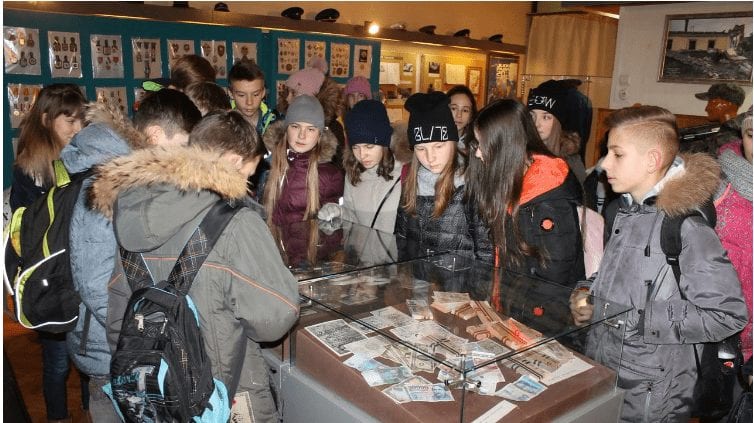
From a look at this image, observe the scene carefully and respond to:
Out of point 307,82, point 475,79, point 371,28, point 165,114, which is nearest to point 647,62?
point 475,79

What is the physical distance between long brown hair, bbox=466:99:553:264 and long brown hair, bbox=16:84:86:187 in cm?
209

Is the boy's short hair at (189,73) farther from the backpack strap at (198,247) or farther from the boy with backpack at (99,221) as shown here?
the backpack strap at (198,247)

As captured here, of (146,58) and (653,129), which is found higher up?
(146,58)

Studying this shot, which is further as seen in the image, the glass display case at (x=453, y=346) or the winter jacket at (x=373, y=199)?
the winter jacket at (x=373, y=199)

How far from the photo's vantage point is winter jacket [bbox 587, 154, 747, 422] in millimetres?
1814

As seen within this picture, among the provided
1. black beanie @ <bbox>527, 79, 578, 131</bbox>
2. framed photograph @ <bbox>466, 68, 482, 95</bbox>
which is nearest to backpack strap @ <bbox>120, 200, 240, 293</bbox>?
black beanie @ <bbox>527, 79, 578, 131</bbox>

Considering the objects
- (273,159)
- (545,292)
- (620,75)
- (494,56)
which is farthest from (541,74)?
(545,292)

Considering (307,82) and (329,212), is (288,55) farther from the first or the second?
(329,212)

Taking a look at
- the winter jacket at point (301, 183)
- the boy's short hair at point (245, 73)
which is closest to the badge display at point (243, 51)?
the boy's short hair at point (245, 73)

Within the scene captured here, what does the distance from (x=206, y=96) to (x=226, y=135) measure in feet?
5.32

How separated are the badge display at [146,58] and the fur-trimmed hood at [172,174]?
3766mm

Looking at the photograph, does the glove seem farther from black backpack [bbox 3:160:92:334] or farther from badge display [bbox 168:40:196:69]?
badge display [bbox 168:40:196:69]

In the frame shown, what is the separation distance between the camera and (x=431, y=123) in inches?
108

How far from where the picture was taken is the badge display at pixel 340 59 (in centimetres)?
659
